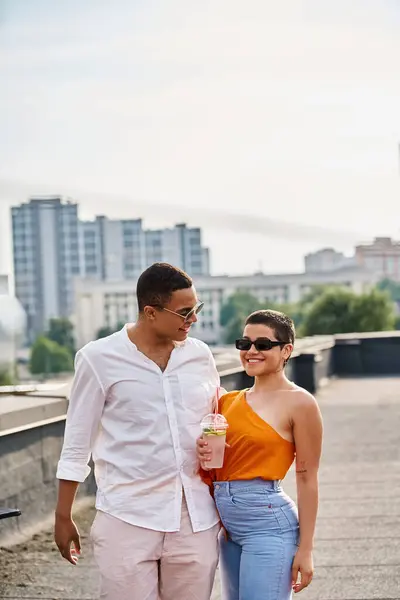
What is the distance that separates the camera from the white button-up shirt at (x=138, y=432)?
2.94 m

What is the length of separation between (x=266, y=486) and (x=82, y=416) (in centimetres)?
58

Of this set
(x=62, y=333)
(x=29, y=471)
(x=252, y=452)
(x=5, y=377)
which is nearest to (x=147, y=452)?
(x=252, y=452)

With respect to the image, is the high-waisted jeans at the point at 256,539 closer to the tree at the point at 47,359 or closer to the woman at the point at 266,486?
the woman at the point at 266,486

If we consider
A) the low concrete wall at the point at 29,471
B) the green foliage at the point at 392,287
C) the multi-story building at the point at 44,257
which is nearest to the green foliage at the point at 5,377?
the multi-story building at the point at 44,257

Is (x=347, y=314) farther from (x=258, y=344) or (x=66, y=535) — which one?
(x=66, y=535)

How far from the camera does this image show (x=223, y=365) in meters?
10.4

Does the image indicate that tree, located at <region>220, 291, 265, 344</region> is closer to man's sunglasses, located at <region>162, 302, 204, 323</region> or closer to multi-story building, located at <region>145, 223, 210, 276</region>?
multi-story building, located at <region>145, 223, 210, 276</region>

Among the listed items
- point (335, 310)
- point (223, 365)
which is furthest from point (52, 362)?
point (223, 365)

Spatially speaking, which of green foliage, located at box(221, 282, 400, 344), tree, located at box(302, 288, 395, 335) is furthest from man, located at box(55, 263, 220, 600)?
tree, located at box(302, 288, 395, 335)

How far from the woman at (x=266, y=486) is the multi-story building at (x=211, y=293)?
15511 centimetres

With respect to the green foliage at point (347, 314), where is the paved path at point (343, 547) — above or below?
above

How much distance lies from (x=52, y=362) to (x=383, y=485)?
146429 millimetres

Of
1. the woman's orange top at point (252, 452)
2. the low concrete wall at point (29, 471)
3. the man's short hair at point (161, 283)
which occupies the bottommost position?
the low concrete wall at point (29, 471)

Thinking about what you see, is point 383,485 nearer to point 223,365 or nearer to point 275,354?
point 223,365
